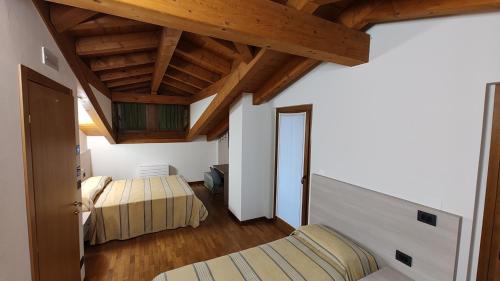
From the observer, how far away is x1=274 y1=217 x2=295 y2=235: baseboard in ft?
10.2

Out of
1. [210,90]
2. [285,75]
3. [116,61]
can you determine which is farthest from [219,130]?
[285,75]

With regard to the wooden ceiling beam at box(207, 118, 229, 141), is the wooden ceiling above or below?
above

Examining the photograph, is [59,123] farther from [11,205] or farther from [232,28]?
[232,28]

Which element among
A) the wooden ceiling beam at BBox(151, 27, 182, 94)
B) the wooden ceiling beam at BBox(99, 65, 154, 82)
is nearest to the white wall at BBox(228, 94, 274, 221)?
the wooden ceiling beam at BBox(151, 27, 182, 94)

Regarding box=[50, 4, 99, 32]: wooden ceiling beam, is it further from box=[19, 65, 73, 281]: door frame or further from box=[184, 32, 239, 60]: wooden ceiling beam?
box=[184, 32, 239, 60]: wooden ceiling beam

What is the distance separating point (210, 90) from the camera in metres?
3.87

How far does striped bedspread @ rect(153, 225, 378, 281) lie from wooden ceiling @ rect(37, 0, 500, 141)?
1.66 meters

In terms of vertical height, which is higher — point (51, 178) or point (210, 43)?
point (210, 43)

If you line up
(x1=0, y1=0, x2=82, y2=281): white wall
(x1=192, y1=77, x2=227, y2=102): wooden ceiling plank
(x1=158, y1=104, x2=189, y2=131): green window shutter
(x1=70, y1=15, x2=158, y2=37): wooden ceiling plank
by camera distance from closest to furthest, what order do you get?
(x1=0, y1=0, x2=82, y2=281): white wall, (x1=70, y1=15, x2=158, y2=37): wooden ceiling plank, (x1=192, y1=77, x2=227, y2=102): wooden ceiling plank, (x1=158, y1=104, x2=189, y2=131): green window shutter

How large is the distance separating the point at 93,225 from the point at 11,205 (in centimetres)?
207

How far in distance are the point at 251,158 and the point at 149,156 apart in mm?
3012

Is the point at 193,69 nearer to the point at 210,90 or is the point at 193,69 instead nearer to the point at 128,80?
the point at 210,90

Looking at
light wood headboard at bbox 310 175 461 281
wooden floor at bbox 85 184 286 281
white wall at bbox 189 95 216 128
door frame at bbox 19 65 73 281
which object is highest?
white wall at bbox 189 95 216 128

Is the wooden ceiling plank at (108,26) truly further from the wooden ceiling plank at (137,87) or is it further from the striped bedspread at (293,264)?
the wooden ceiling plank at (137,87)
